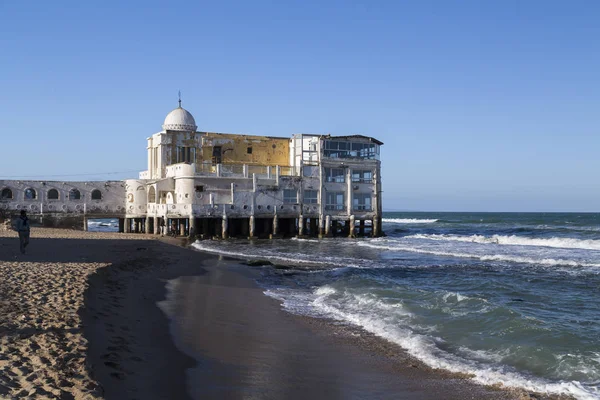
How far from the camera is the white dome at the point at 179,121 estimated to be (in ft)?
161

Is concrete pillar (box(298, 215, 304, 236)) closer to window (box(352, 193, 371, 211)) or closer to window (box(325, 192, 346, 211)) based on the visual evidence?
window (box(325, 192, 346, 211))

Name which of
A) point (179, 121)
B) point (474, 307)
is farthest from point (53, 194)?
point (474, 307)

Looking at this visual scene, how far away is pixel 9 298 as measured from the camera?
10.8 m

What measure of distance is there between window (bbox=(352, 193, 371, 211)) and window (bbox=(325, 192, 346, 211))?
1018 mm

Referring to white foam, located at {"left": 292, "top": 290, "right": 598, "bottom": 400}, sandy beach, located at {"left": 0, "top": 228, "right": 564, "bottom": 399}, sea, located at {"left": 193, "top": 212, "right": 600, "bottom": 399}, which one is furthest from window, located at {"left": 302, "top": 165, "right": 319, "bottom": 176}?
white foam, located at {"left": 292, "top": 290, "right": 598, "bottom": 400}

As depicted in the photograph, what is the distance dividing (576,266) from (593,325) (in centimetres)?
1469

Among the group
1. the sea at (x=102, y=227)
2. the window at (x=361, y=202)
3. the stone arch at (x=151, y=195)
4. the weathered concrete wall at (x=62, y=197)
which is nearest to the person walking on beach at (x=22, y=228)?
the stone arch at (x=151, y=195)

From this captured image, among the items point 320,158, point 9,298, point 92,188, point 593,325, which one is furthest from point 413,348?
point 92,188

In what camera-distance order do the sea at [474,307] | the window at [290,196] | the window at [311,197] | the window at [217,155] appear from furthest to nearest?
the window at [217,155], the window at [311,197], the window at [290,196], the sea at [474,307]

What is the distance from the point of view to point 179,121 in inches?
1941

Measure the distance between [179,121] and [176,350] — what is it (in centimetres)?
4165

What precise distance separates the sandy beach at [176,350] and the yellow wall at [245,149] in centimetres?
3264

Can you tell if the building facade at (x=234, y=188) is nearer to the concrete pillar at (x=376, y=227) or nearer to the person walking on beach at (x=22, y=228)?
the concrete pillar at (x=376, y=227)

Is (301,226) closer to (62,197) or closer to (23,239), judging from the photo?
(62,197)
